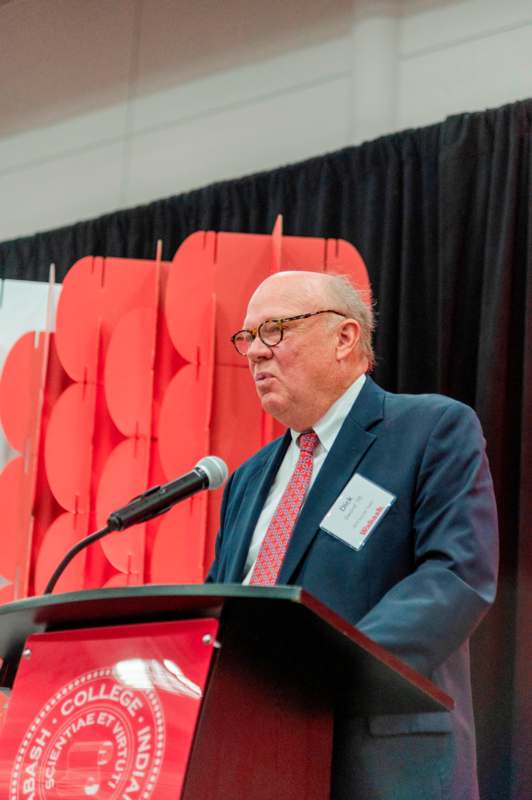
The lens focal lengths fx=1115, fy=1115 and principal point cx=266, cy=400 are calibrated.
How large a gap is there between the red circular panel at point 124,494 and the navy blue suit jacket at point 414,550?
1.20m

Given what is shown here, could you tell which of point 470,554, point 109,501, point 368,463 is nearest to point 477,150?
point 109,501

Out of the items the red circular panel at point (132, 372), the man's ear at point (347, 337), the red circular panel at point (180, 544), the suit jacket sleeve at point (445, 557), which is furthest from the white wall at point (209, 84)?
the suit jacket sleeve at point (445, 557)

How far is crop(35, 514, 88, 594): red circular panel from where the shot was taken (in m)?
3.30

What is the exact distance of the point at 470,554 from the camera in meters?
1.62

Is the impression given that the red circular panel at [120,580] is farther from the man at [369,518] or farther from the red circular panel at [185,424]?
the man at [369,518]

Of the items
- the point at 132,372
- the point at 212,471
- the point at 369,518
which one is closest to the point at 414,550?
the point at 369,518

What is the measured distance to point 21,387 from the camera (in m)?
3.53

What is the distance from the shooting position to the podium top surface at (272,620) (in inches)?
46.0

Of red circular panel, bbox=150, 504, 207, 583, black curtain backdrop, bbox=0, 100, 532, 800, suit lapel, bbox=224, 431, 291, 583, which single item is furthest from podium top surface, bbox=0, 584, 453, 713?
black curtain backdrop, bbox=0, 100, 532, 800

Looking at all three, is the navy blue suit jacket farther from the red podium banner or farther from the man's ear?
the red podium banner

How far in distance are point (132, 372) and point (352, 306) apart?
1280 millimetres

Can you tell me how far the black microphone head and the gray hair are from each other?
1.76ft

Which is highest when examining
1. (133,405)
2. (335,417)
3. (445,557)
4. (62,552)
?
(133,405)

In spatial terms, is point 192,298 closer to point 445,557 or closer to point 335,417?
point 335,417
